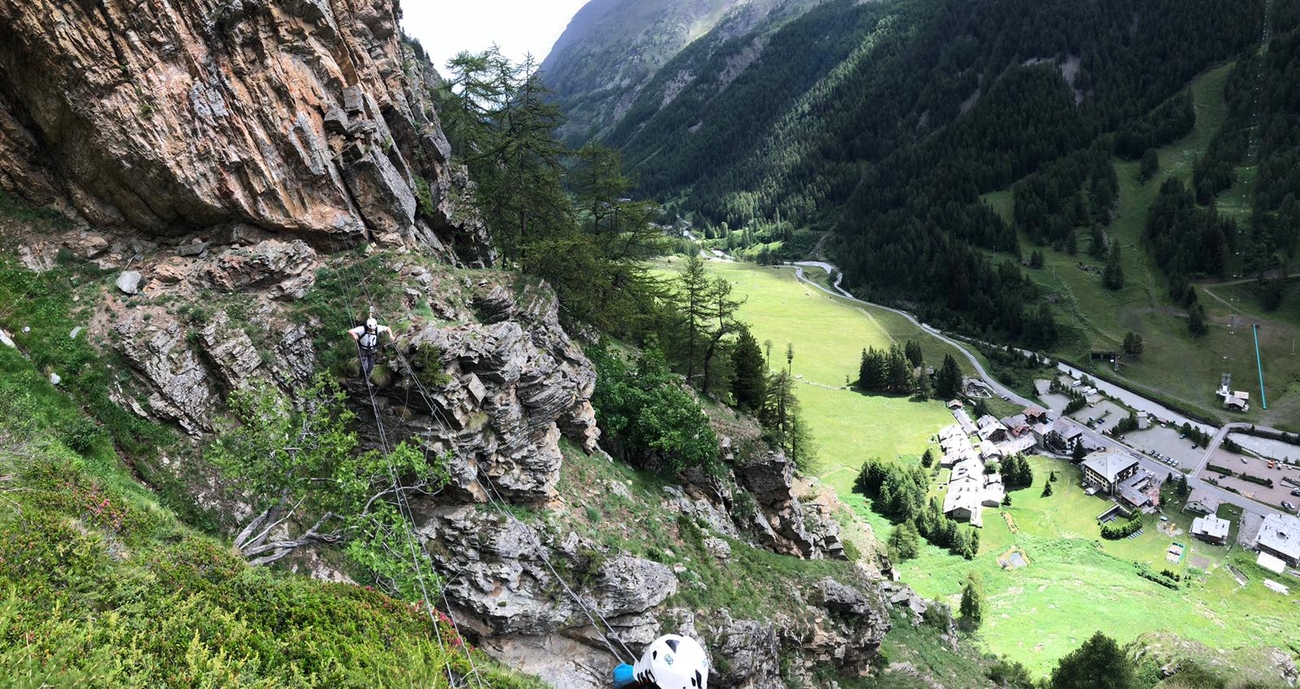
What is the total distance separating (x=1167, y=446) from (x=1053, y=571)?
178 feet

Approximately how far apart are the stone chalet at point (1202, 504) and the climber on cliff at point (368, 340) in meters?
105

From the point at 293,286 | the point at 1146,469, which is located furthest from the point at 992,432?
the point at 293,286

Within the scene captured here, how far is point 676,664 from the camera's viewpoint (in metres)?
10.5

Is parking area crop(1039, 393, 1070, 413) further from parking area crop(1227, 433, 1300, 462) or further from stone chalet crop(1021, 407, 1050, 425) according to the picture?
parking area crop(1227, 433, 1300, 462)

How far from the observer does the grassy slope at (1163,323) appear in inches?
4343

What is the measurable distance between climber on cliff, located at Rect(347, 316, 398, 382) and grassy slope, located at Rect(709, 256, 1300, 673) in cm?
5656

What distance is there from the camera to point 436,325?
20125 mm

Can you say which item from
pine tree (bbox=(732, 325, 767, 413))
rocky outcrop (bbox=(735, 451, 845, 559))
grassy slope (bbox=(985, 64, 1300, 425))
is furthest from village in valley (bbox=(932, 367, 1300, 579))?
rocky outcrop (bbox=(735, 451, 845, 559))

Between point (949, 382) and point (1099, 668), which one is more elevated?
point (1099, 668)

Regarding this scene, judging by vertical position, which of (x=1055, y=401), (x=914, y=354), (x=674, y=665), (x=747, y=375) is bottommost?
(x=1055, y=401)

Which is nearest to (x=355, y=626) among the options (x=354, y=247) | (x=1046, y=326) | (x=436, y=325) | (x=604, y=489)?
(x=436, y=325)

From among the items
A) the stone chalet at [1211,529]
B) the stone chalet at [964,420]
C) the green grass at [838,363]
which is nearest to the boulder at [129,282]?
the green grass at [838,363]

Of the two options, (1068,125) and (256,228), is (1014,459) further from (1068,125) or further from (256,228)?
(1068,125)

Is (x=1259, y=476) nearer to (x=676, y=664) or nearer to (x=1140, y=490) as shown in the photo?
(x=1140, y=490)
